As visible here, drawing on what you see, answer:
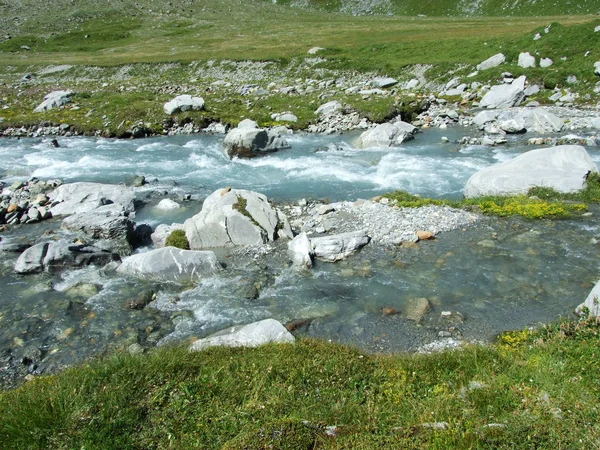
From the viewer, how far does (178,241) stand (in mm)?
17922

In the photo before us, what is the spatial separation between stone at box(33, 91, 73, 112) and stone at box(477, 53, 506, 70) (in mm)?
48484

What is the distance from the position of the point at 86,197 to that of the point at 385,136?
20.9m

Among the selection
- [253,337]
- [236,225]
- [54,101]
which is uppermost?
[54,101]

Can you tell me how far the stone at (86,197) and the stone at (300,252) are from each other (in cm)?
1007

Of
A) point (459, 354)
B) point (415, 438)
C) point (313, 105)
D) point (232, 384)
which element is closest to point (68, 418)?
point (232, 384)

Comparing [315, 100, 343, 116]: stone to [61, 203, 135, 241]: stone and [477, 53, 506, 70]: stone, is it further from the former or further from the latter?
[61, 203, 135, 241]: stone

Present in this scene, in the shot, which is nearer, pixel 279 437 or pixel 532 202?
pixel 279 437

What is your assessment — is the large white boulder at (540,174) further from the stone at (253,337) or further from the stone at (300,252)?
the stone at (253,337)

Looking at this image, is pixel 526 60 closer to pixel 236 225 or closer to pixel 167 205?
pixel 167 205

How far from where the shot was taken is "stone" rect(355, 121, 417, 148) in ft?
105

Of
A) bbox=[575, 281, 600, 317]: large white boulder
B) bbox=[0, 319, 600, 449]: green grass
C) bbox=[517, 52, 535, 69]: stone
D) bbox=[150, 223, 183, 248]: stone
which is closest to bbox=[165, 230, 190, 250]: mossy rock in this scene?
bbox=[150, 223, 183, 248]: stone

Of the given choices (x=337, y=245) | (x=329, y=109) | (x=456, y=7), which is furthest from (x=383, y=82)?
(x=456, y=7)

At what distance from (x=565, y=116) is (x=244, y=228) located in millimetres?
31097

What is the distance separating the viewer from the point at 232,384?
7859 millimetres
